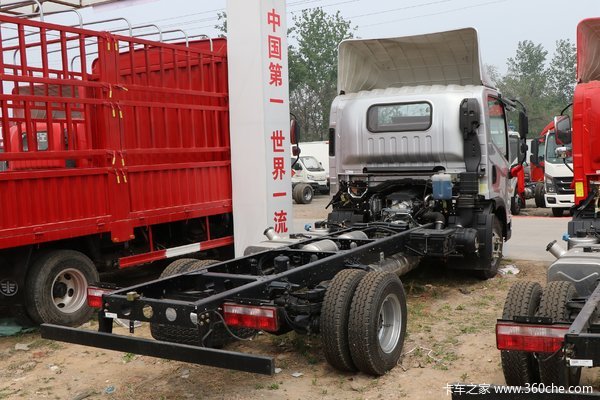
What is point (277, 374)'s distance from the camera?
4.83m

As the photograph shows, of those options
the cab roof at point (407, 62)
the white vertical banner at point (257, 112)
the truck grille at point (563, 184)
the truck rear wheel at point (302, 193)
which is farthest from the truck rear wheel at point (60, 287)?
the truck rear wheel at point (302, 193)

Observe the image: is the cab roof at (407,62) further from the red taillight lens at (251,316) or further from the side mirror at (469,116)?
the red taillight lens at (251,316)

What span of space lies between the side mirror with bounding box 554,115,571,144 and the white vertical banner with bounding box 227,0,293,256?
3455mm

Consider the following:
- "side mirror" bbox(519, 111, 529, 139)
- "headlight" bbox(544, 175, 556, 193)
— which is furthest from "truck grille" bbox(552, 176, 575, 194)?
"side mirror" bbox(519, 111, 529, 139)

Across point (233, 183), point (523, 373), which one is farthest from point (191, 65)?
point (523, 373)

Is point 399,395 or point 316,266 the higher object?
point 316,266

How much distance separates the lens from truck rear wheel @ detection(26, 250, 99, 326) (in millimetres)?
6039

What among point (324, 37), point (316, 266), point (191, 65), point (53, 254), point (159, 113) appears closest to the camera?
point (316, 266)

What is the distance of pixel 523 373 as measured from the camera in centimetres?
382

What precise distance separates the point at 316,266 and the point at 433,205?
3016mm

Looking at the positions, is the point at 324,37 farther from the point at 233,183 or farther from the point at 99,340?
the point at 99,340

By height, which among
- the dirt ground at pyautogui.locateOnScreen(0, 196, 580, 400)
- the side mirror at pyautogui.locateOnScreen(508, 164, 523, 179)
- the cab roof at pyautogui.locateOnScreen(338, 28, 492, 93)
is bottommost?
the dirt ground at pyautogui.locateOnScreen(0, 196, 580, 400)

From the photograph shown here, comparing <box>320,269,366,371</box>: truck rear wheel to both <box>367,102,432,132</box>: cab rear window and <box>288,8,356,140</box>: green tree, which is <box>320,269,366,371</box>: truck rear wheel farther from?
<box>288,8,356,140</box>: green tree

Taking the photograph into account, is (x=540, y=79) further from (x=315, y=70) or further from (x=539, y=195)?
(x=539, y=195)
